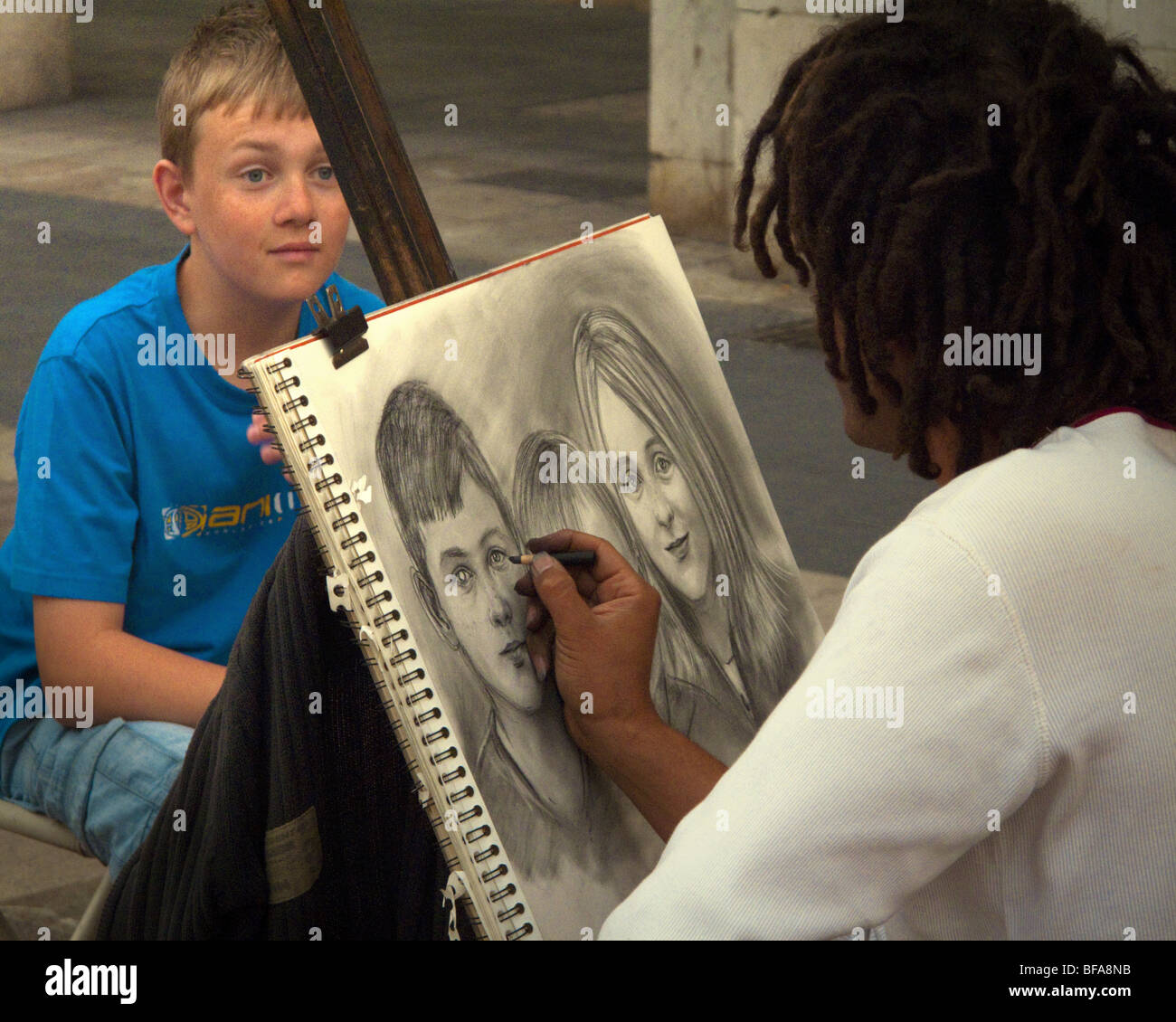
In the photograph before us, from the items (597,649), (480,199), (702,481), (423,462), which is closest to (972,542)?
(597,649)

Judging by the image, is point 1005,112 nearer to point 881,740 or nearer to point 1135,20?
point 881,740

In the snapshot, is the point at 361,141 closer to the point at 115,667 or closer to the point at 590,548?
the point at 590,548

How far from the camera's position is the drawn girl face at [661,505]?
1.80 m

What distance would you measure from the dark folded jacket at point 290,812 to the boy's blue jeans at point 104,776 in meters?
0.17

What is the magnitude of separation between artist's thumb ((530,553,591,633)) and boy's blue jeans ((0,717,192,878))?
51 cm

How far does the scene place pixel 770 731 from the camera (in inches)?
44.3

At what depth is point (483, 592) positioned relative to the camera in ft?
5.20

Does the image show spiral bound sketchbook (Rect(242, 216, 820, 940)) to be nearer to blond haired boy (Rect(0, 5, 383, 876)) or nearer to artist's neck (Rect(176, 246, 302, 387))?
blond haired boy (Rect(0, 5, 383, 876))

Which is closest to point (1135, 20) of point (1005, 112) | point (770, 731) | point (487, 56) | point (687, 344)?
point (687, 344)

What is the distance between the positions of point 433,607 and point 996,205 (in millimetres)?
650

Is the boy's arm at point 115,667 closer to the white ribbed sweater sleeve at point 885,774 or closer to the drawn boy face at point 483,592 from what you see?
the drawn boy face at point 483,592

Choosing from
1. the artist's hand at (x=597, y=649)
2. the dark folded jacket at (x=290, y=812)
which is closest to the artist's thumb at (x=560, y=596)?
the artist's hand at (x=597, y=649)

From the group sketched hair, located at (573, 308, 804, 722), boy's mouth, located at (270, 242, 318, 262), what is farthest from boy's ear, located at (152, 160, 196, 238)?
sketched hair, located at (573, 308, 804, 722)

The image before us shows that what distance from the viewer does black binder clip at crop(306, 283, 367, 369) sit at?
150 centimetres
